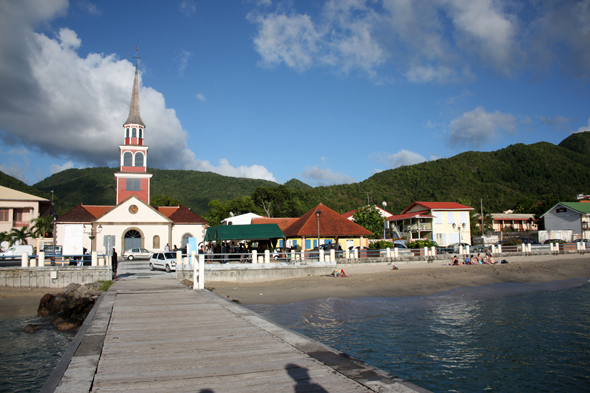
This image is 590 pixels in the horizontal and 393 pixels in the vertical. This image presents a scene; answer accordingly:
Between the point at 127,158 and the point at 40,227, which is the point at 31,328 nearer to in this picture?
the point at 127,158

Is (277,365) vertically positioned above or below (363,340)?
above

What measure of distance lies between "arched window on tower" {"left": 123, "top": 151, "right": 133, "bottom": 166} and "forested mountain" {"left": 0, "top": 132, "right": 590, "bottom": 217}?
28.2 meters

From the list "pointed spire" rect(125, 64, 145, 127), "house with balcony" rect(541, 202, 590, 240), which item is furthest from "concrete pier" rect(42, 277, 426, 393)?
"house with balcony" rect(541, 202, 590, 240)

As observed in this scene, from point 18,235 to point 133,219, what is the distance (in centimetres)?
1611

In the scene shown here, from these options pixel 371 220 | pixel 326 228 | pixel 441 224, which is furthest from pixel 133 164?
pixel 441 224

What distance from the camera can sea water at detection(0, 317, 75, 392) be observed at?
31.1 ft

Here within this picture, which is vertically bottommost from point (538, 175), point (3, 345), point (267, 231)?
point (3, 345)

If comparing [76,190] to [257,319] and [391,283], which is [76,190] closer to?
[391,283]

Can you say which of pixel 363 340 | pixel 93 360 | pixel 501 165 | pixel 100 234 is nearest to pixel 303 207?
pixel 100 234

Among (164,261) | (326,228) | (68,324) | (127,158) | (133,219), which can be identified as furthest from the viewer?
(127,158)

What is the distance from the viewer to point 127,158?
4875 cm

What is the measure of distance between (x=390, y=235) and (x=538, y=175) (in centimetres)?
6408

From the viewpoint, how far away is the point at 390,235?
63.6 metres

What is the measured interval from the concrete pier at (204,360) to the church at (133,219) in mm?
34574
